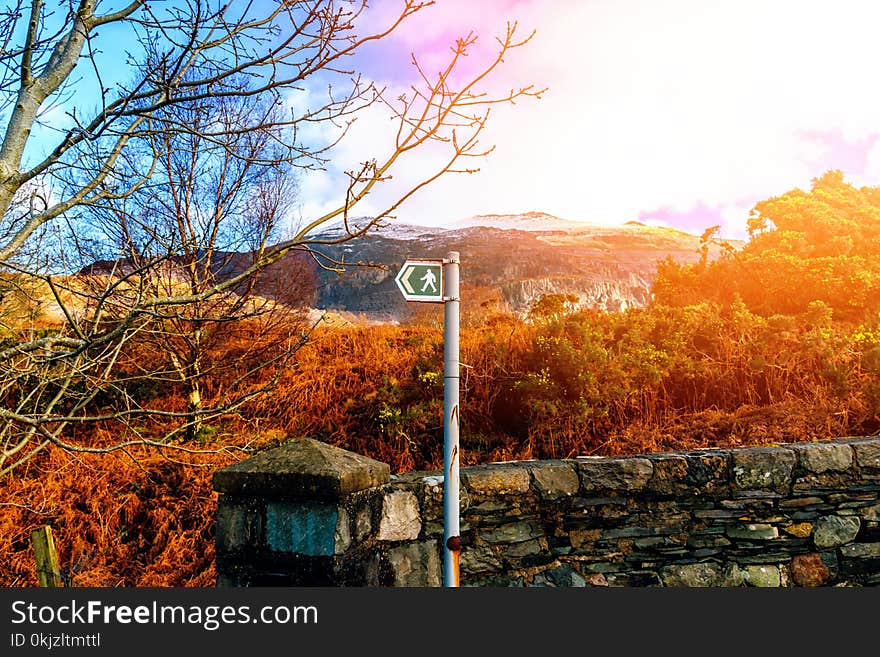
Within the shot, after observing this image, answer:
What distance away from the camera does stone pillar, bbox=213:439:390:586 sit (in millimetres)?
2824

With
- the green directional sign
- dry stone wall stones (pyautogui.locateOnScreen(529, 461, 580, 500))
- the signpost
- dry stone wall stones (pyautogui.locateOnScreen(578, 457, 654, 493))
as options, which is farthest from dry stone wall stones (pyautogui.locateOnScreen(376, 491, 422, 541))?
dry stone wall stones (pyautogui.locateOnScreen(578, 457, 654, 493))

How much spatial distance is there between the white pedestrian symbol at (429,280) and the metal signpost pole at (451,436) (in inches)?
2.8

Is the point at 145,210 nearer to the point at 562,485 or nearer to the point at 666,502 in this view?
the point at 562,485

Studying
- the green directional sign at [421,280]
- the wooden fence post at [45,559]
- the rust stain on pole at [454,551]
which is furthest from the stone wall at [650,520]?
the wooden fence post at [45,559]

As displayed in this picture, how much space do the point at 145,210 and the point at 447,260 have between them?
3.90 m

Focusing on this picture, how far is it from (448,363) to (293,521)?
1.09 m

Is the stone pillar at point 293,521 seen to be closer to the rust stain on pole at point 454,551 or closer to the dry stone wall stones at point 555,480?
the rust stain on pole at point 454,551

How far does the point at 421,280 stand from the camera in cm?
338

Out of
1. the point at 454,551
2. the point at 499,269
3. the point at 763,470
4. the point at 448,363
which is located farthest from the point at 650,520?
the point at 499,269

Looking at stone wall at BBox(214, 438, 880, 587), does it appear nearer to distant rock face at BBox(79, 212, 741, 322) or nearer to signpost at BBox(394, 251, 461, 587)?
signpost at BBox(394, 251, 461, 587)

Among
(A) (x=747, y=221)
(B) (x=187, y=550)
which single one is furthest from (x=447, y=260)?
(A) (x=747, y=221)

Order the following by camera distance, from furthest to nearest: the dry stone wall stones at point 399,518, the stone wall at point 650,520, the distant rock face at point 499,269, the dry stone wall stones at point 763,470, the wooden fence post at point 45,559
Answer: the distant rock face at point 499,269 → the dry stone wall stones at point 763,470 → the wooden fence post at point 45,559 → the stone wall at point 650,520 → the dry stone wall stones at point 399,518

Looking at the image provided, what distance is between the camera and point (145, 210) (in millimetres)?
6109

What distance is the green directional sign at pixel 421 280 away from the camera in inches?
131
